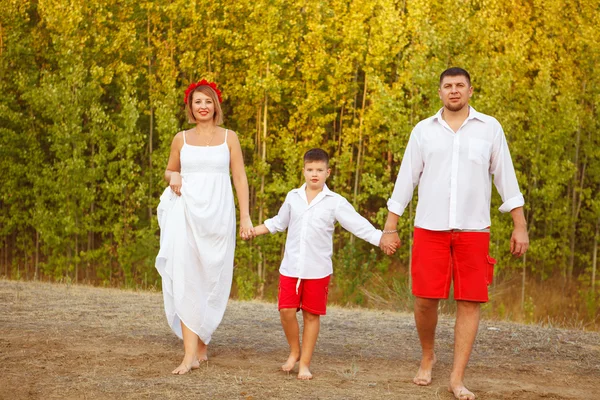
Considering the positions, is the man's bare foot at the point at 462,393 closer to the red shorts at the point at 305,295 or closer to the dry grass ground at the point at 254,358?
the dry grass ground at the point at 254,358

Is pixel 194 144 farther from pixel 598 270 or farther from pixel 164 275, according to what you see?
pixel 598 270

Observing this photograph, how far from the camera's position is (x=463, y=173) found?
18.2ft

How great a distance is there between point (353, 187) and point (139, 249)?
17.9ft

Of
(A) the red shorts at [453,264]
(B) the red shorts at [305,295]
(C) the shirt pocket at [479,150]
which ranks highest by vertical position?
(C) the shirt pocket at [479,150]

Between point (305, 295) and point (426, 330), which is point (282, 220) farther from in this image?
point (426, 330)

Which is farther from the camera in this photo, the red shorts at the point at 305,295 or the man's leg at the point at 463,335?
the red shorts at the point at 305,295

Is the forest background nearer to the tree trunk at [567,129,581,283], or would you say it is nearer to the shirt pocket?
the tree trunk at [567,129,581,283]

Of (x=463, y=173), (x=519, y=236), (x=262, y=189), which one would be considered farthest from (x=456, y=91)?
(x=262, y=189)

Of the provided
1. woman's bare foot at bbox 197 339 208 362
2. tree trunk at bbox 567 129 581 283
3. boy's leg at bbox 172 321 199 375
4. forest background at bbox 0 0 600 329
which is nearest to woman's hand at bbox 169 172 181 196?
boy's leg at bbox 172 321 199 375

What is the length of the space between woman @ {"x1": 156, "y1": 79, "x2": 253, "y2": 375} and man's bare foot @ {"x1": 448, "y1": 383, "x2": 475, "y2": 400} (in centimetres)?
187

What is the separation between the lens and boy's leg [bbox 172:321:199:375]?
239 inches

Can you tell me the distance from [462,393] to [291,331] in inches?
51.6

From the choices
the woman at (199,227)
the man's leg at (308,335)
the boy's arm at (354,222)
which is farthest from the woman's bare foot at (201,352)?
the boy's arm at (354,222)

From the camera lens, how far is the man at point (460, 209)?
5523 millimetres
